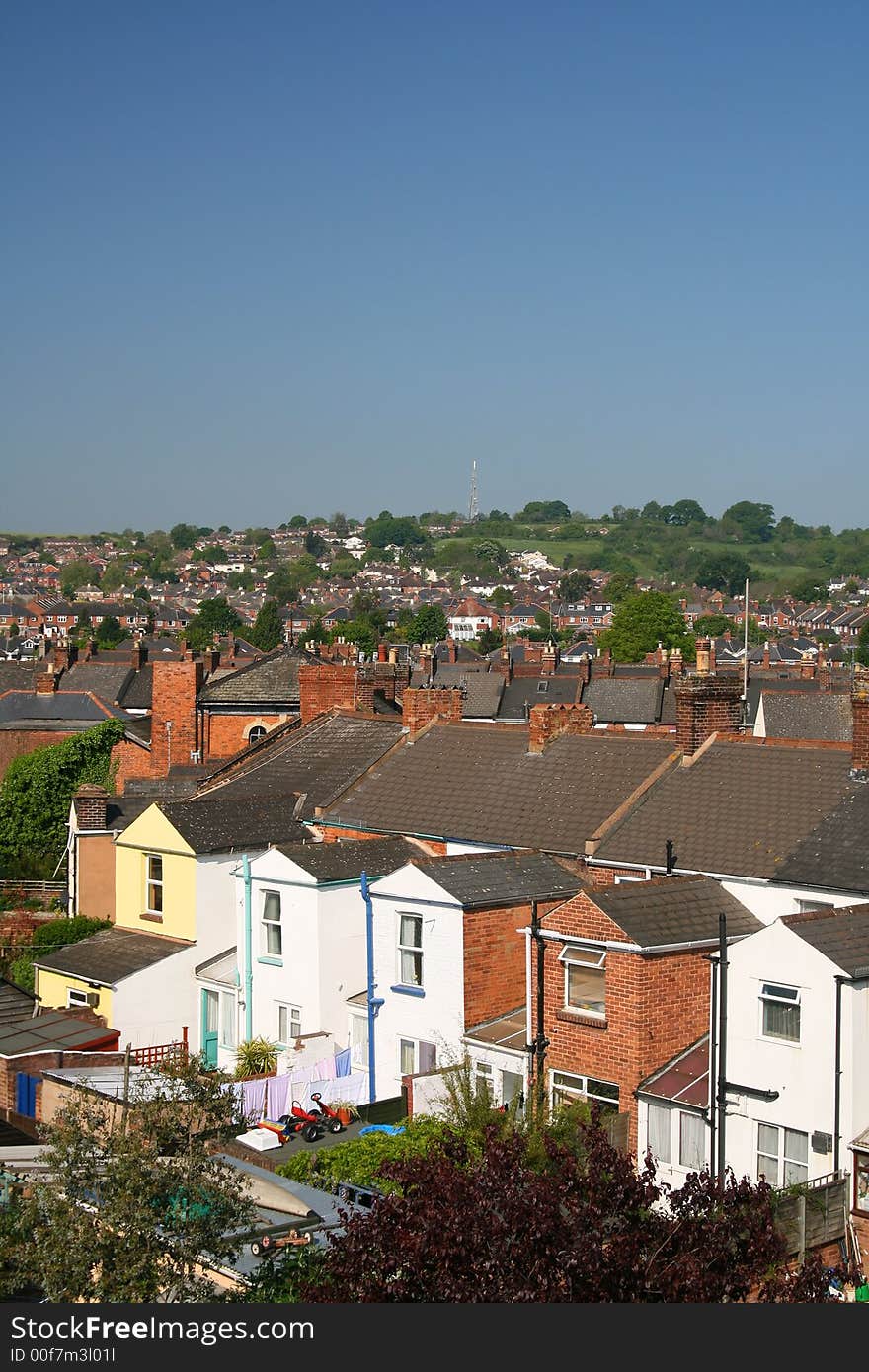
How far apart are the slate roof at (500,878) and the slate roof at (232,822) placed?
5.73 meters

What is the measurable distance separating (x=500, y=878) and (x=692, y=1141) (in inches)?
251

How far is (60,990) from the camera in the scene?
3191 centimetres

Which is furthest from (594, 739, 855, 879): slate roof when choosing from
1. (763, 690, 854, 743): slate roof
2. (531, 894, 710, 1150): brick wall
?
(763, 690, 854, 743): slate roof

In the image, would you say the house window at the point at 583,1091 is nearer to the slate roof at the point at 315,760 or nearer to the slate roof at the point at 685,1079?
the slate roof at the point at 685,1079

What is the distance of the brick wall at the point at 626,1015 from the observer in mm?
22484

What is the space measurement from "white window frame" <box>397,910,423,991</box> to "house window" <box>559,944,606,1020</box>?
365 cm

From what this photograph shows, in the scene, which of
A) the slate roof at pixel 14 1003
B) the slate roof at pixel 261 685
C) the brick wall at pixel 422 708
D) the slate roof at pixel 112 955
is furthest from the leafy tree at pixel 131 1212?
the slate roof at pixel 261 685

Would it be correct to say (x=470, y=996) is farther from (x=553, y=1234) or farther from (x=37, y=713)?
(x=37, y=713)

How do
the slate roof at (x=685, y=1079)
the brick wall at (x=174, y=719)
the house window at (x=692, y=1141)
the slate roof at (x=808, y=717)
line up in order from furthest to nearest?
the slate roof at (x=808, y=717)
the brick wall at (x=174, y=719)
the slate roof at (x=685, y=1079)
the house window at (x=692, y=1141)

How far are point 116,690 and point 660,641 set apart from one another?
54891mm

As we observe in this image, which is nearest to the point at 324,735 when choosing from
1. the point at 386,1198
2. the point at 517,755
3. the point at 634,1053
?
the point at 517,755

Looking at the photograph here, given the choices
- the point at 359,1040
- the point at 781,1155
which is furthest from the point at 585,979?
the point at 359,1040

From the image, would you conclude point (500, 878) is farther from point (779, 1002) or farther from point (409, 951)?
point (779, 1002)

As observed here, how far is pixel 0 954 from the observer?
3775cm
